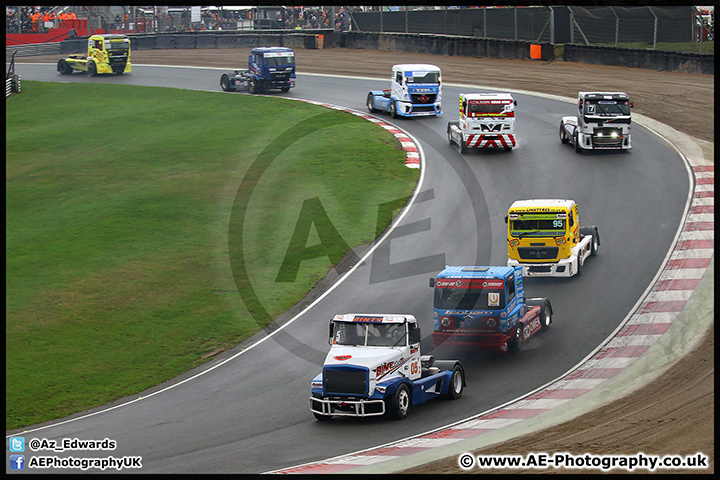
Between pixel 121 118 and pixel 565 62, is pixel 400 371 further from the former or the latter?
pixel 565 62

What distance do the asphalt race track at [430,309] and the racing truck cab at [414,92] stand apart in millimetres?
977

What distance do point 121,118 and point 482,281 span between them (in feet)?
112

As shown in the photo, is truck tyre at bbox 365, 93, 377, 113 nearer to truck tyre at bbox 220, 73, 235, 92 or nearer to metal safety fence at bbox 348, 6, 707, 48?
truck tyre at bbox 220, 73, 235, 92

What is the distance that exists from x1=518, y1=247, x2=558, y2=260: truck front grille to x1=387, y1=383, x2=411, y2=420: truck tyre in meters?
9.28

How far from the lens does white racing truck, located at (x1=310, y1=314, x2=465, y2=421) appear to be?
57.4 feet

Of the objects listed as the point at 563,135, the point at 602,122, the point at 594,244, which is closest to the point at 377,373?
the point at 594,244

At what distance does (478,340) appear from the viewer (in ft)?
68.5

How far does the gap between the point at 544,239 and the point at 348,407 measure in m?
10.5

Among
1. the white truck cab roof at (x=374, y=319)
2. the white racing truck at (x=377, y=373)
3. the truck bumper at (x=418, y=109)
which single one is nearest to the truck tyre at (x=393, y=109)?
the truck bumper at (x=418, y=109)

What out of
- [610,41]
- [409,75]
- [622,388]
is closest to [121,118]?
[409,75]

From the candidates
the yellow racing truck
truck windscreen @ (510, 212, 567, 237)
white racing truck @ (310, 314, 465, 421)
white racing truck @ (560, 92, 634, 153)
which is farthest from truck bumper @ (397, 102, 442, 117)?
the yellow racing truck

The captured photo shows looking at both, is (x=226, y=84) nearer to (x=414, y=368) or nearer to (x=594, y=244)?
(x=594, y=244)

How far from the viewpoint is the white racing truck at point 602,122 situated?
35.2 metres

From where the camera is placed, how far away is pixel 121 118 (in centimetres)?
4969
